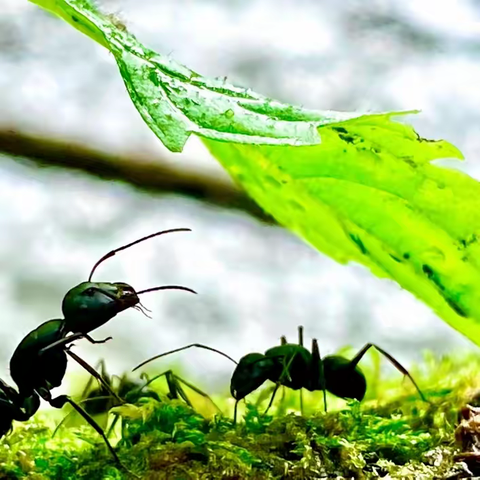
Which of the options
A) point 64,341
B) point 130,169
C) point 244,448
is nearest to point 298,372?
point 244,448

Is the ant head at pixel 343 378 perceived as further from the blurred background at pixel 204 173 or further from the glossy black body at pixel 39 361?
the blurred background at pixel 204 173

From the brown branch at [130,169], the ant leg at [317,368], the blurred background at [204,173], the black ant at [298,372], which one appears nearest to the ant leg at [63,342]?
the black ant at [298,372]

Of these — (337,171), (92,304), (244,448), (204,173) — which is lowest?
(244,448)

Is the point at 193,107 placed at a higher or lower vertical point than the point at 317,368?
higher

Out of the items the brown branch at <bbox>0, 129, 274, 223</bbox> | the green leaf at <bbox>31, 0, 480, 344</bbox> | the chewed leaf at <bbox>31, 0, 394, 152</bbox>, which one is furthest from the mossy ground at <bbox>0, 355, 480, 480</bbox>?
the brown branch at <bbox>0, 129, 274, 223</bbox>

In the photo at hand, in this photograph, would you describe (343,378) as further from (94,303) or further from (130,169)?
(130,169)

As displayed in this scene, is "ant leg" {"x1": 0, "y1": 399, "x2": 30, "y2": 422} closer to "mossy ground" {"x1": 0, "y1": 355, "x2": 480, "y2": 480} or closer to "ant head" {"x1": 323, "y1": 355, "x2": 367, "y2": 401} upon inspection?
"mossy ground" {"x1": 0, "y1": 355, "x2": 480, "y2": 480}
